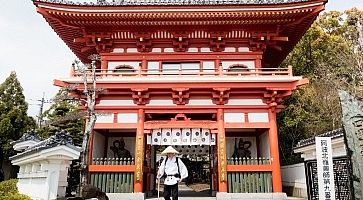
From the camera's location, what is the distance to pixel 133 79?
12.1 m

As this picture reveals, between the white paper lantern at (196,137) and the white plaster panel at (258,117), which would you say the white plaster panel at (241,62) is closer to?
the white plaster panel at (258,117)

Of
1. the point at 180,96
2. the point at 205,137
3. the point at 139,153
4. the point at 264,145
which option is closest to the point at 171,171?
the point at 139,153

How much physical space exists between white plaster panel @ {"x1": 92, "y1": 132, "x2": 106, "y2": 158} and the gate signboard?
844cm

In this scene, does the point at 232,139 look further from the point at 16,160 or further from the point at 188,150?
the point at 16,160

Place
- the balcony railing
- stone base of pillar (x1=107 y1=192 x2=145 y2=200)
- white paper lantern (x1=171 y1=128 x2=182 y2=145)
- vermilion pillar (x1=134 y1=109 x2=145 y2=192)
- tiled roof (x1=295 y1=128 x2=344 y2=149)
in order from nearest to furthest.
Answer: tiled roof (x1=295 y1=128 x2=344 y2=149), stone base of pillar (x1=107 y1=192 x2=145 y2=200), vermilion pillar (x1=134 y1=109 x2=145 y2=192), the balcony railing, white paper lantern (x1=171 y1=128 x2=182 y2=145)

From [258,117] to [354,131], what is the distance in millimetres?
8244

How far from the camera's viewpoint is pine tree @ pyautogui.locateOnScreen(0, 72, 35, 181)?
17.8 metres

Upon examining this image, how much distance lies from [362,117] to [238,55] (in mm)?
9668

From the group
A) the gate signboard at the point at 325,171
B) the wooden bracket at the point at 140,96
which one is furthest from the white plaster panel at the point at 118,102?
the gate signboard at the point at 325,171

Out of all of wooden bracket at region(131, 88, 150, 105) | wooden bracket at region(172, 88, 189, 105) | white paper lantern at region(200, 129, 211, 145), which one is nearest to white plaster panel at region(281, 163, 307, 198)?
white paper lantern at region(200, 129, 211, 145)

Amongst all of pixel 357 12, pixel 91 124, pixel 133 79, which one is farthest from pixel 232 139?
pixel 357 12

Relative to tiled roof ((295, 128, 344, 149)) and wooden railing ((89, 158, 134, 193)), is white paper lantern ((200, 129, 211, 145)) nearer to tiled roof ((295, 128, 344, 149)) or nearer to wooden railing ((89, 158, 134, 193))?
wooden railing ((89, 158, 134, 193))

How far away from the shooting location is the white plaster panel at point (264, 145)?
505 inches

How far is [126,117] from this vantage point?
1241 cm
